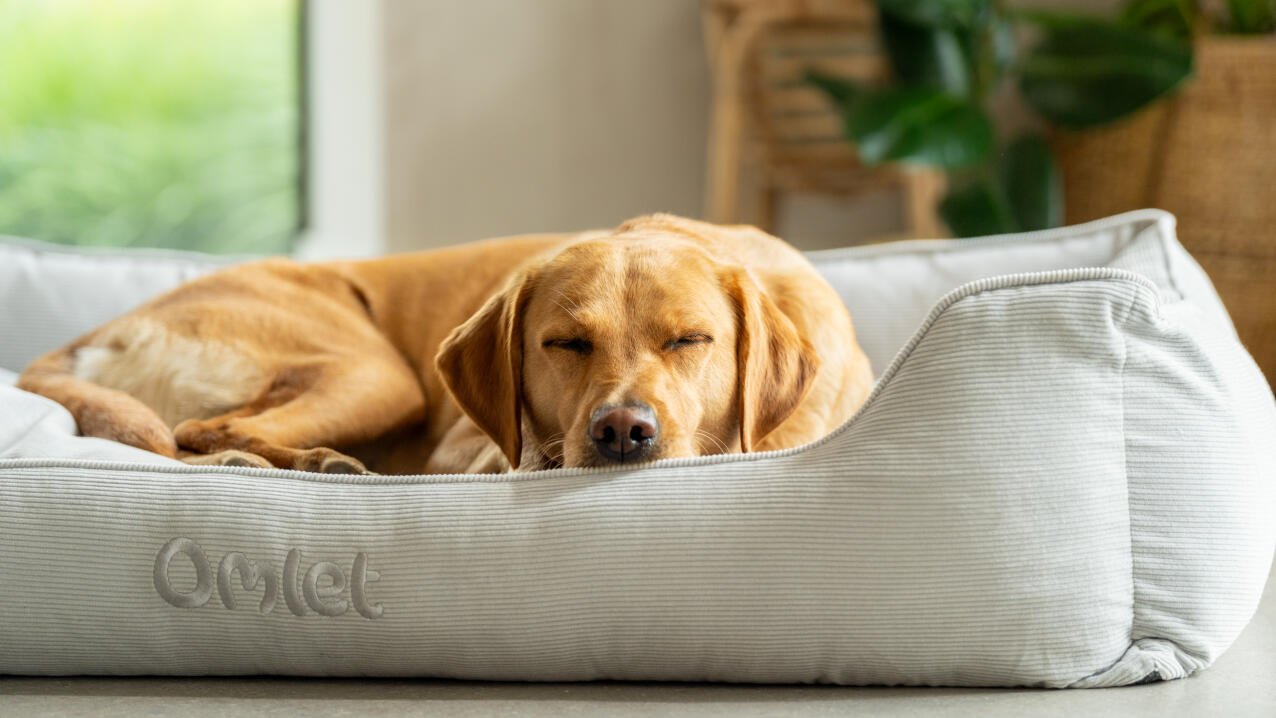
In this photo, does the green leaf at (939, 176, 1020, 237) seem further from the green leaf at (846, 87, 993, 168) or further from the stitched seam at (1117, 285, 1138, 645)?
the stitched seam at (1117, 285, 1138, 645)

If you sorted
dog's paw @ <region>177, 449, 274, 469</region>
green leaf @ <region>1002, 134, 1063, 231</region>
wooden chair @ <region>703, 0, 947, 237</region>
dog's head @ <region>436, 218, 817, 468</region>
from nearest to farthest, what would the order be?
1. dog's head @ <region>436, 218, 817, 468</region>
2. dog's paw @ <region>177, 449, 274, 469</region>
3. green leaf @ <region>1002, 134, 1063, 231</region>
4. wooden chair @ <region>703, 0, 947, 237</region>

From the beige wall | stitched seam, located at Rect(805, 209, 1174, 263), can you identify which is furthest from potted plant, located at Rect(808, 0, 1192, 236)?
stitched seam, located at Rect(805, 209, 1174, 263)

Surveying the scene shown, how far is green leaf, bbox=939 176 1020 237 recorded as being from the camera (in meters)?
4.42

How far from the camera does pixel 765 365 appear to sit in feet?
5.93

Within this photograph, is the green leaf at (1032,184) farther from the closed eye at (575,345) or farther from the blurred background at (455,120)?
the closed eye at (575,345)

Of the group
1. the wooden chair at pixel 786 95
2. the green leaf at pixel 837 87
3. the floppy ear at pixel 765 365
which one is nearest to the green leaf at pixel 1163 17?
the wooden chair at pixel 786 95

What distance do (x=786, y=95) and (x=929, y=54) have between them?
2.70 ft

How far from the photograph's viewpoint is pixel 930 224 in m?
4.94

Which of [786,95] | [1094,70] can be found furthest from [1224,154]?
[786,95]

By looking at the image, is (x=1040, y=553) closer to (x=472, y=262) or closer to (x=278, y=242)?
(x=472, y=262)

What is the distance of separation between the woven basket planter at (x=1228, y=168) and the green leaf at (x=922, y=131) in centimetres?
73

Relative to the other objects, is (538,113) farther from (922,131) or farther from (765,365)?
(765,365)

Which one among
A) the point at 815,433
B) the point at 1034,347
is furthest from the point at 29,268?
the point at 1034,347

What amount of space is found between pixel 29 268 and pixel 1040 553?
2.42 metres
